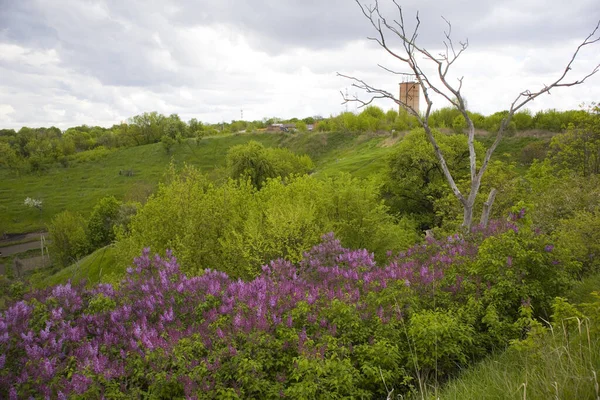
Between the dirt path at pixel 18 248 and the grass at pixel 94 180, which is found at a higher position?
the grass at pixel 94 180

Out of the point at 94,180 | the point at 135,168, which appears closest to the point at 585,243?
the point at 135,168

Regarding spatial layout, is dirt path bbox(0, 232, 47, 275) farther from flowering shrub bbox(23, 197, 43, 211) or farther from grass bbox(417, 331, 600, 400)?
grass bbox(417, 331, 600, 400)

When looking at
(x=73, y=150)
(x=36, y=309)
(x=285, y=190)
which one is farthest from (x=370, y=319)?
(x=73, y=150)

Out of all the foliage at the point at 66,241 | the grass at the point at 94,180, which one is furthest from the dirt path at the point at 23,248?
the foliage at the point at 66,241

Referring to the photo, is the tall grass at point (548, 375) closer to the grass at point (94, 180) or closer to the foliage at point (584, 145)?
the foliage at point (584, 145)

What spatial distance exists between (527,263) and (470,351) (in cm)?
224

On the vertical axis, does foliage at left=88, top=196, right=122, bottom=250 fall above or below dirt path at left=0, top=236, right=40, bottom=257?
above

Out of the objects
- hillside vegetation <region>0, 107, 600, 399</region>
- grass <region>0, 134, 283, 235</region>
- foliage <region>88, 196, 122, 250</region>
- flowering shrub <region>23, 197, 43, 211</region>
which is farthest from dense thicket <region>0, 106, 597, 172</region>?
hillside vegetation <region>0, 107, 600, 399</region>

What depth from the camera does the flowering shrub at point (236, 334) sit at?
4535 millimetres

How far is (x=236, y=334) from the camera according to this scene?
5.18 m

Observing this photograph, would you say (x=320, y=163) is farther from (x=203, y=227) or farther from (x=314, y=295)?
(x=314, y=295)

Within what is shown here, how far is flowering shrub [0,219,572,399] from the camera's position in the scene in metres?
4.54

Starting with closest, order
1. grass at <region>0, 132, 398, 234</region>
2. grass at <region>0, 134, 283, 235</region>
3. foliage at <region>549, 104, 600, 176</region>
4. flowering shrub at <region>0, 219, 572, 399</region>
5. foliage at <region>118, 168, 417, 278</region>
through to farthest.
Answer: flowering shrub at <region>0, 219, 572, 399</region> → foliage at <region>118, 168, 417, 278</region> → foliage at <region>549, 104, 600, 176</region> → grass at <region>0, 132, 398, 234</region> → grass at <region>0, 134, 283, 235</region>

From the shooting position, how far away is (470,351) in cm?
589
